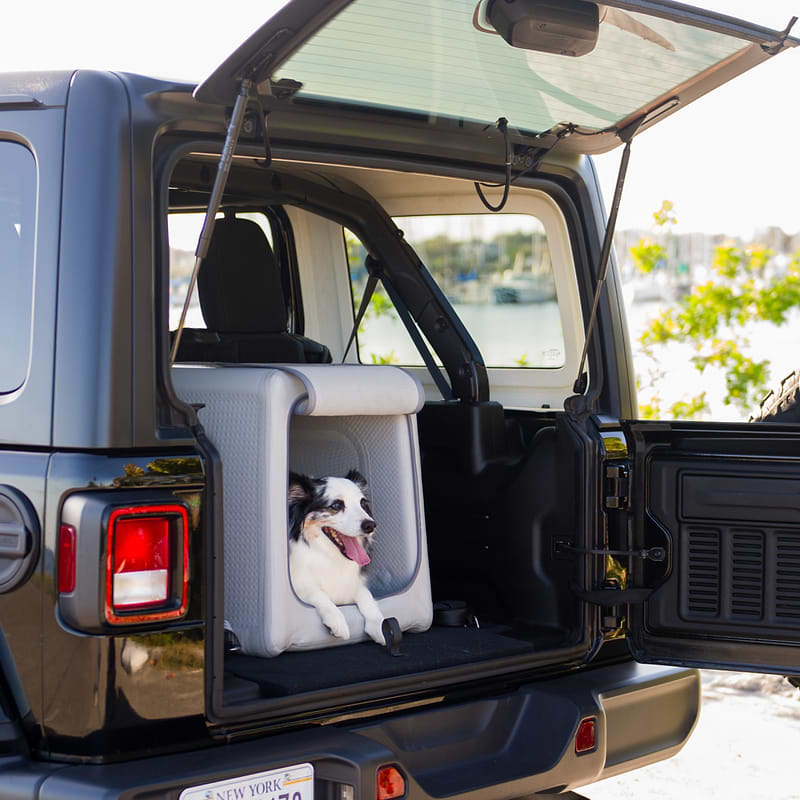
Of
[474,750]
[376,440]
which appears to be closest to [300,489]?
[376,440]

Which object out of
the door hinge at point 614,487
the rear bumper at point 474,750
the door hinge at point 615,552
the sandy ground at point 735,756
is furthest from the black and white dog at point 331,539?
the sandy ground at point 735,756

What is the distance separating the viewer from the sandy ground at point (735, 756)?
4.68 metres

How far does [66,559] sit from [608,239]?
197cm

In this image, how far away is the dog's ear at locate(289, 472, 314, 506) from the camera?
3.46 m

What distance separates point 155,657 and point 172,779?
0.85 feet

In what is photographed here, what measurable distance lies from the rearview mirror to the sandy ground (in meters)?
3.10

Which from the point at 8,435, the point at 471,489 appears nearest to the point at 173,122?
the point at 8,435

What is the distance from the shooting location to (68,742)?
2.48m

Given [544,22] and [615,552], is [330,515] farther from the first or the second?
[544,22]

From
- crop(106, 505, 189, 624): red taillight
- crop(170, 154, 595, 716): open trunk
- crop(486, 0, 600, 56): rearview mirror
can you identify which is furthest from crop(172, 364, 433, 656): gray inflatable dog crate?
crop(486, 0, 600, 56): rearview mirror

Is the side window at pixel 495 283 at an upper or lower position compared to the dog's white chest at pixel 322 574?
upper

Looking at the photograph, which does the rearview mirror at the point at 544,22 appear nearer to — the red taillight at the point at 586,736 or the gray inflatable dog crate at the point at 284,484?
the gray inflatable dog crate at the point at 284,484

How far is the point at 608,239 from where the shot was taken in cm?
359

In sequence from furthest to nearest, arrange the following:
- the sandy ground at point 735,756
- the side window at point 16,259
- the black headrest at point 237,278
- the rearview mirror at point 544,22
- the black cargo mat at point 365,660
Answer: the sandy ground at point 735,756, the black headrest at point 237,278, the black cargo mat at point 365,660, the rearview mirror at point 544,22, the side window at point 16,259
